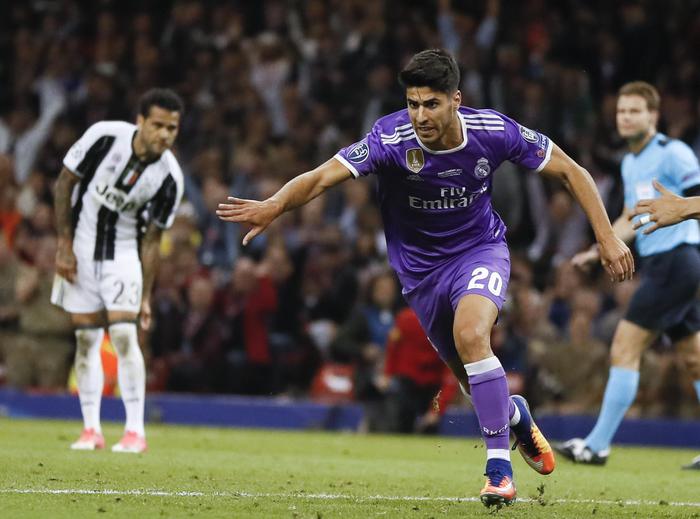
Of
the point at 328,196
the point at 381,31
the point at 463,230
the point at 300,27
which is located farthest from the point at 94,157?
the point at 300,27

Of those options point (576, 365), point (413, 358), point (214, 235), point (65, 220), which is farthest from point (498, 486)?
point (214, 235)

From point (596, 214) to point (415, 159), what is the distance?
3.33 feet

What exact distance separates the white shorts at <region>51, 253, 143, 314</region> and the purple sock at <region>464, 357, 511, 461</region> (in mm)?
3811

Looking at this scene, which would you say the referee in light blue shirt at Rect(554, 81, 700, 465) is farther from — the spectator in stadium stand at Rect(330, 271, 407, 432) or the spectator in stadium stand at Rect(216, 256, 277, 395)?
the spectator in stadium stand at Rect(216, 256, 277, 395)

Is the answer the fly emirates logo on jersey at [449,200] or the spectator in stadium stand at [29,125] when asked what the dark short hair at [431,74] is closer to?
the fly emirates logo on jersey at [449,200]

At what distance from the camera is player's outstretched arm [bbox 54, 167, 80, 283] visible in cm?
1012

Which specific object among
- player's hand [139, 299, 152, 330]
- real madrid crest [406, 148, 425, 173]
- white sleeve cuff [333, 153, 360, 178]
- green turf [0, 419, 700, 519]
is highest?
real madrid crest [406, 148, 425, 173]

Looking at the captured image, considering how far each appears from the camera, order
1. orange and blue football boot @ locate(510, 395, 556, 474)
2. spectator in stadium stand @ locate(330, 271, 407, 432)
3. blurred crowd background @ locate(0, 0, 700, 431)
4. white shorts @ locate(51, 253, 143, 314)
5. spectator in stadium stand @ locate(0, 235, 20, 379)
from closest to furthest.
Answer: orange and blue football boot @ locate(510, 395, 556, 474) < white shorts @ locate(51, 253, 143, 314) < blurred crowd background @ locate(0, 0, 700, 431) < spectator in stadium stand @ locate(330, 271, 407, 432) < spectator in stadium stand @ locate(0, 235, 20, 379)

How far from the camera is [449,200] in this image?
24.8 ft

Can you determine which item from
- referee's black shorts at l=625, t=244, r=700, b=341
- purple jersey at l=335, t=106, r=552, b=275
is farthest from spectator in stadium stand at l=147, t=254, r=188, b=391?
purple jersey at l=335, t=106, r=552, b=275

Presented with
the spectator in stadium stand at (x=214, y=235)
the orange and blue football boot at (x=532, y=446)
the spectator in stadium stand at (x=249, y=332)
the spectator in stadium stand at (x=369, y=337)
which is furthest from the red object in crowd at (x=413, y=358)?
the orange and blue football boot at (x=532, y=446)

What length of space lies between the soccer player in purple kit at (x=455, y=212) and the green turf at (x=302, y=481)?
0.52 metres

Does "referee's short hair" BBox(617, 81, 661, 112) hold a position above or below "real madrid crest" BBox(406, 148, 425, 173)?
above

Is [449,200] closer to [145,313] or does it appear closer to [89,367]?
[145,313]
